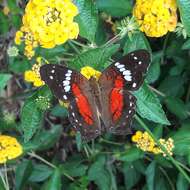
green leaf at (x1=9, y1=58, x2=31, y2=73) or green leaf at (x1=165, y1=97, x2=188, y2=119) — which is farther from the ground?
green leaf at (x1=9, y1=58, x2=31, y2=73)

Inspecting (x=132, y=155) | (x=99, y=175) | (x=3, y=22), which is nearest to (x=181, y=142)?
(x=132, y=155)

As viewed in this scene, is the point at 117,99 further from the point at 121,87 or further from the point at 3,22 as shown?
the point at 3,22

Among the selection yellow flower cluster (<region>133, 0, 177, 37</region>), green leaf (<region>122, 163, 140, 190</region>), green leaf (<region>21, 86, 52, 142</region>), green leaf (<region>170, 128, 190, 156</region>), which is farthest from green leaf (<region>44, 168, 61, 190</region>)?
yellow flower cluster (<region>133, 0, 177, 37</region>)

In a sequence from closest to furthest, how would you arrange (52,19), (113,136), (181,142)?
(52,19)
(181,142)
(113,136)

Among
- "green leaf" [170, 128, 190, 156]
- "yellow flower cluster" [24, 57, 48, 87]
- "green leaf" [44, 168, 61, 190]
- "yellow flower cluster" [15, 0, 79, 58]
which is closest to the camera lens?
"yellow flower cluster" [15, 0, 79, 58]

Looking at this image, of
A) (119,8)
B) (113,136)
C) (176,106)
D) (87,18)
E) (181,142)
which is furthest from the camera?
(113,136)

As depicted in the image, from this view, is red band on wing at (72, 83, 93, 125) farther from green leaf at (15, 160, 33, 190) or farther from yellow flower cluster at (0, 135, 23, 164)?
green leaf at (15, 160, 33, 190)

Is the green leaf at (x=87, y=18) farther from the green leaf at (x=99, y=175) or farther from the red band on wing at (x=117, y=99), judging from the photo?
the green leaf at (x=99, y=175)
